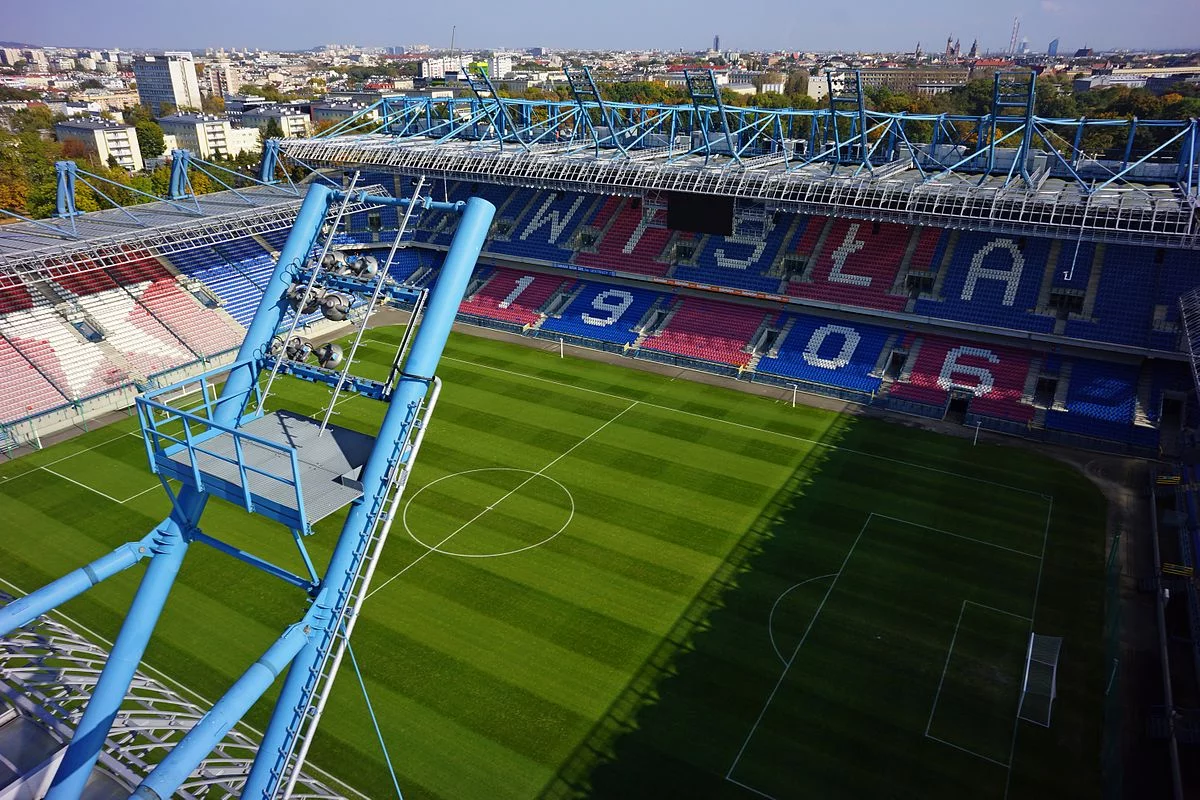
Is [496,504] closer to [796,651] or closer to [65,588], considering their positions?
[796,651]

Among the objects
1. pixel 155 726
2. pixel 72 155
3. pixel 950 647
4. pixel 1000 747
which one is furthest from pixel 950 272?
pixel 72 155

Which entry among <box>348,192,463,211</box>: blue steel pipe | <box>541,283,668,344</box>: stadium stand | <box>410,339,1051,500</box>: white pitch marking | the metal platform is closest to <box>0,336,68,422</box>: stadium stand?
<box>410,339,1051,500</box>: white pitch marking

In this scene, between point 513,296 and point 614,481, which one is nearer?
point 614,481

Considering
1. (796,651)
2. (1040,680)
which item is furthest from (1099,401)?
(796,651)

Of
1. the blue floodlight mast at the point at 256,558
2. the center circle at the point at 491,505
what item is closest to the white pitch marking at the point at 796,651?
the center circle at the point at 491,505

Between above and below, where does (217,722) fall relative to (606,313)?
below

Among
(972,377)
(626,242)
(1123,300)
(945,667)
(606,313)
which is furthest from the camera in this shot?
(626,242)

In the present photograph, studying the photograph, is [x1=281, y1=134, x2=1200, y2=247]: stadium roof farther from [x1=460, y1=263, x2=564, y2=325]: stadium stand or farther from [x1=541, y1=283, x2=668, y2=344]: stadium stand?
[x1=460, y1=263, x2=564, y2=325]: stadium stand

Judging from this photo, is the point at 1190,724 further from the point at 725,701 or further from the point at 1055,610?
the point at 725,701
